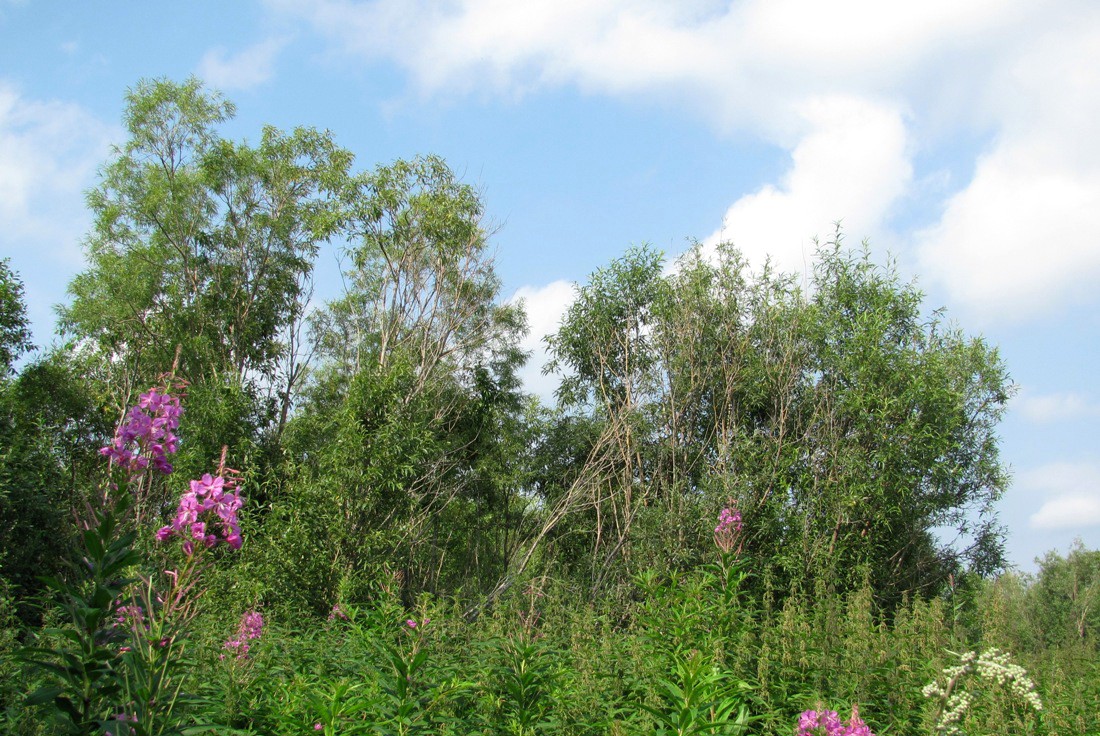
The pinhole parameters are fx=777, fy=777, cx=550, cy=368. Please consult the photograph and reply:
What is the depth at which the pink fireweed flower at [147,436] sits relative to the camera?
328 centimetres

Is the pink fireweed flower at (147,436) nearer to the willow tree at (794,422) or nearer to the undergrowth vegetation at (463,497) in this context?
the undergrowth vegetation at (463,497)

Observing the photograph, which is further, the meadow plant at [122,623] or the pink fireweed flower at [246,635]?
the pink fireweed flower at [246,635]

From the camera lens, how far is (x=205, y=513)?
340 cm

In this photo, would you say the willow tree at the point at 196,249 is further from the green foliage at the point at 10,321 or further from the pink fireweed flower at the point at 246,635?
the pink fireweed flower at the point at 246,635

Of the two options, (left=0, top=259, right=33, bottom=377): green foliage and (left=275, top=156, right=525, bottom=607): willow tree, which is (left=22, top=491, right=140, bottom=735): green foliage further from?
(left=0, top=259, right=33, bottom=377): green foliage

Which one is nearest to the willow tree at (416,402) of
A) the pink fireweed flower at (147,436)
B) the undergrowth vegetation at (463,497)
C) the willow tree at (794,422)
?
the undergrowth vegetation at (463,497)

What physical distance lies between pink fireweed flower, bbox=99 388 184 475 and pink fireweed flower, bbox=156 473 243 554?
176 millimetres

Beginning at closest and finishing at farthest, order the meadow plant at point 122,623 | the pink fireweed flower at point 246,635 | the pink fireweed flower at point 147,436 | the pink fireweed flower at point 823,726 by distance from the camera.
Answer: the meadow plant at point 122,623 → the pink fireweed flower at point 147,436 → the pink fireweed flower at point 823,726 → the pink fireweed flower at point 246,635

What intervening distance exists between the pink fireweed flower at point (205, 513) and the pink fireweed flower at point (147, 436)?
0.58 feet

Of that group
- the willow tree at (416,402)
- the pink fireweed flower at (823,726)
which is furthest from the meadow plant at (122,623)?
the willow tree at (416,402)

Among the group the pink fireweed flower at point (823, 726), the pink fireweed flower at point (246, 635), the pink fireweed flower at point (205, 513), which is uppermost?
the pink fireweed flower at point (205, 513)

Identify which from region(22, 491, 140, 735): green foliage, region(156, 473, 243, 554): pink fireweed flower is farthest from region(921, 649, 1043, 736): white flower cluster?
region(22, 491, 140, 735): green foliage

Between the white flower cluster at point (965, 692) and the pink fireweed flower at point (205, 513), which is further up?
the pink fireweed flower at point (205, 513)

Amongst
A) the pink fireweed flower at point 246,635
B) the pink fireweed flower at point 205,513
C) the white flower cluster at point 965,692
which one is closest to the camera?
the white flower cluster at point 965,692
